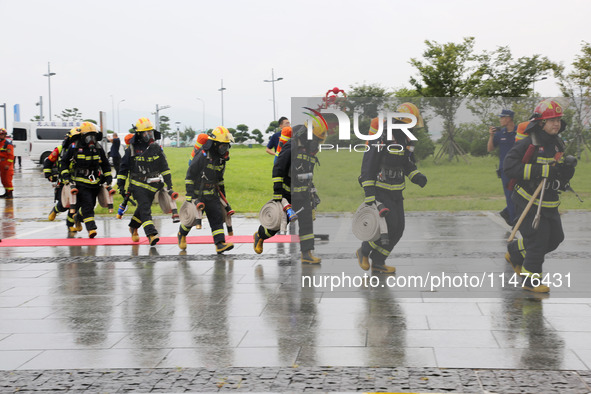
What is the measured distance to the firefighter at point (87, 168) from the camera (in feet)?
40.6

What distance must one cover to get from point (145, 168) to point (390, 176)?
15.4ft

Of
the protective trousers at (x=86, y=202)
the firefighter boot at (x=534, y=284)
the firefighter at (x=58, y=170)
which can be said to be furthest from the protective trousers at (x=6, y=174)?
the firefighter boot at (x=534, y=284)

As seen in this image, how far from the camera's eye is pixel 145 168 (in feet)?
37.1

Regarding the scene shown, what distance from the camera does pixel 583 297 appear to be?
23.7 feet

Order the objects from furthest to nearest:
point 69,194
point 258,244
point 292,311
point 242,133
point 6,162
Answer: point 242,133, point 6,162, point 69,194, point 258,244, point 292,311

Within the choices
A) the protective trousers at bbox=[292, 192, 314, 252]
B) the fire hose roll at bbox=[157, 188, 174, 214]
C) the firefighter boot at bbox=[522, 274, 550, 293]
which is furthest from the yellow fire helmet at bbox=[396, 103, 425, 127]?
the fire hose roll at bbox=[157, 188, 174, 214]

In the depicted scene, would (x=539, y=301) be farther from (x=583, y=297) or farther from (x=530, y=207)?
(x=530, y=207)

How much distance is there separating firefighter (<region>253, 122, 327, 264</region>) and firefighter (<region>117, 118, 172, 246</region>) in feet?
7.35

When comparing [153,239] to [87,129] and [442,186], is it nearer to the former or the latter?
[87,129]

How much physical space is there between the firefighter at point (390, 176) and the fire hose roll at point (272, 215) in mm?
1592

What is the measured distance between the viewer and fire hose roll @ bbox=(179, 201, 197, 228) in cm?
1050

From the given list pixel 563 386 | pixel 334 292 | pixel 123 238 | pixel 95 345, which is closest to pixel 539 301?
pixel 334 292

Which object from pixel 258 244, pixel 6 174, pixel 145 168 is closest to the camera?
pixel 258 244

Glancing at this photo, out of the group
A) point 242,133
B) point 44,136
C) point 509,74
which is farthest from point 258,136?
point 509,74
